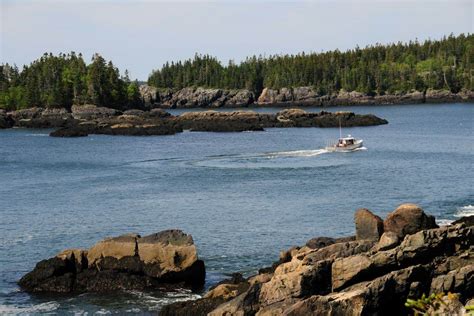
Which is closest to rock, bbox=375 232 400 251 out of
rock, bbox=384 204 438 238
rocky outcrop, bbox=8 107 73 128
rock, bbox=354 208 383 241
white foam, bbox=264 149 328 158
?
rock, bbox=384 204 438 238

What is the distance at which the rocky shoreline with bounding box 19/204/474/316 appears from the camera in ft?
71.7

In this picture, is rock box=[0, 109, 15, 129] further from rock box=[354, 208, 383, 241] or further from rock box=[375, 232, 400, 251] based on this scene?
rock box=[375, 232, 400, 251]

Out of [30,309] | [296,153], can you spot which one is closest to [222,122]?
[296,153]

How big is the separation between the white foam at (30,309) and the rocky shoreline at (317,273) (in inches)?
59.6

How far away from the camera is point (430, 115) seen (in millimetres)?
148125

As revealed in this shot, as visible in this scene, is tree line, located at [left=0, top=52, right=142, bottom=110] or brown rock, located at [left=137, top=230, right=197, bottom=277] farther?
tree line, located at [left=0, top=52, right=142, bottom=110]

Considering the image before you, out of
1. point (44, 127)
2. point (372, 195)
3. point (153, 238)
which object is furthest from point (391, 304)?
point (44, 127)

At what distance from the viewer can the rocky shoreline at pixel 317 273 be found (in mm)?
21859

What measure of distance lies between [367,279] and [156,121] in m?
100

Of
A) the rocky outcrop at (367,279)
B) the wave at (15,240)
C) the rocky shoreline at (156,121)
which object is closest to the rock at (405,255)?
the rocky outcrop at (367,279)

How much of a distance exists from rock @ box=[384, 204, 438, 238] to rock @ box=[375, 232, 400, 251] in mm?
2986

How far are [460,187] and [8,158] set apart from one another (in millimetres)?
50166

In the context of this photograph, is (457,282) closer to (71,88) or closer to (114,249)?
(114,249)

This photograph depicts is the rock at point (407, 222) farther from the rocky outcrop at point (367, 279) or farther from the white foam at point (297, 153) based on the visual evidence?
the white foam at point (297, 153)
